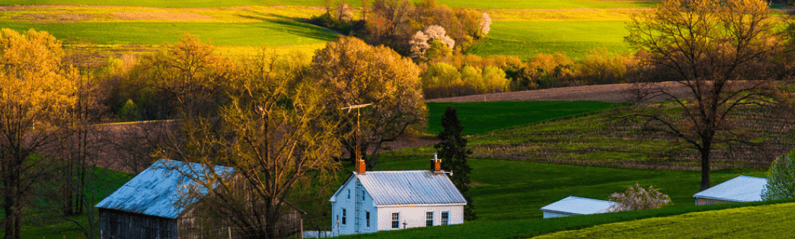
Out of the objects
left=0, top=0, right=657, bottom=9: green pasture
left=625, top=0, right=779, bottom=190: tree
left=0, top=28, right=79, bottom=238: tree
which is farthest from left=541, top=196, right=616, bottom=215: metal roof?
left=0, top=0, right=657, bottom=9: green pasture

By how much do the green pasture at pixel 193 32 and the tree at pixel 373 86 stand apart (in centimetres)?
6965

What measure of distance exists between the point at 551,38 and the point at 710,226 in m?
132

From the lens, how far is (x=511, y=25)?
16788cm

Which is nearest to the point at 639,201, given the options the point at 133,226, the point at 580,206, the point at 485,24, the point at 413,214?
the point at 580,206

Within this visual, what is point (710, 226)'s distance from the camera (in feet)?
88.5

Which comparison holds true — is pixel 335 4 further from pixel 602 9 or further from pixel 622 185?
pixel 622 185

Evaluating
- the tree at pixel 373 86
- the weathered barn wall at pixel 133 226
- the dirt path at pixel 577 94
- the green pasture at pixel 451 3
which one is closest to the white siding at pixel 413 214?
the weathered barn wall at pixel 133 226

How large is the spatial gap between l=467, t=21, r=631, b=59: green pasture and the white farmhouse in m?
103

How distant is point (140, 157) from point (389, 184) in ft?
83.6

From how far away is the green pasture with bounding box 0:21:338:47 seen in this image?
130 m

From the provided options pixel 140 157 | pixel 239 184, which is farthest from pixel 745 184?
pixel 140 157

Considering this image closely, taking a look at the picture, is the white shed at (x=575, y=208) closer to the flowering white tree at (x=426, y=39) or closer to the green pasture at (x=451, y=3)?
the flowering white tree at (x=426, y=39)

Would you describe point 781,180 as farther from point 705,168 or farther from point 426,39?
point 426,39

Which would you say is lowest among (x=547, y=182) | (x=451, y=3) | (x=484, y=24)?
(x=547, y=182)
